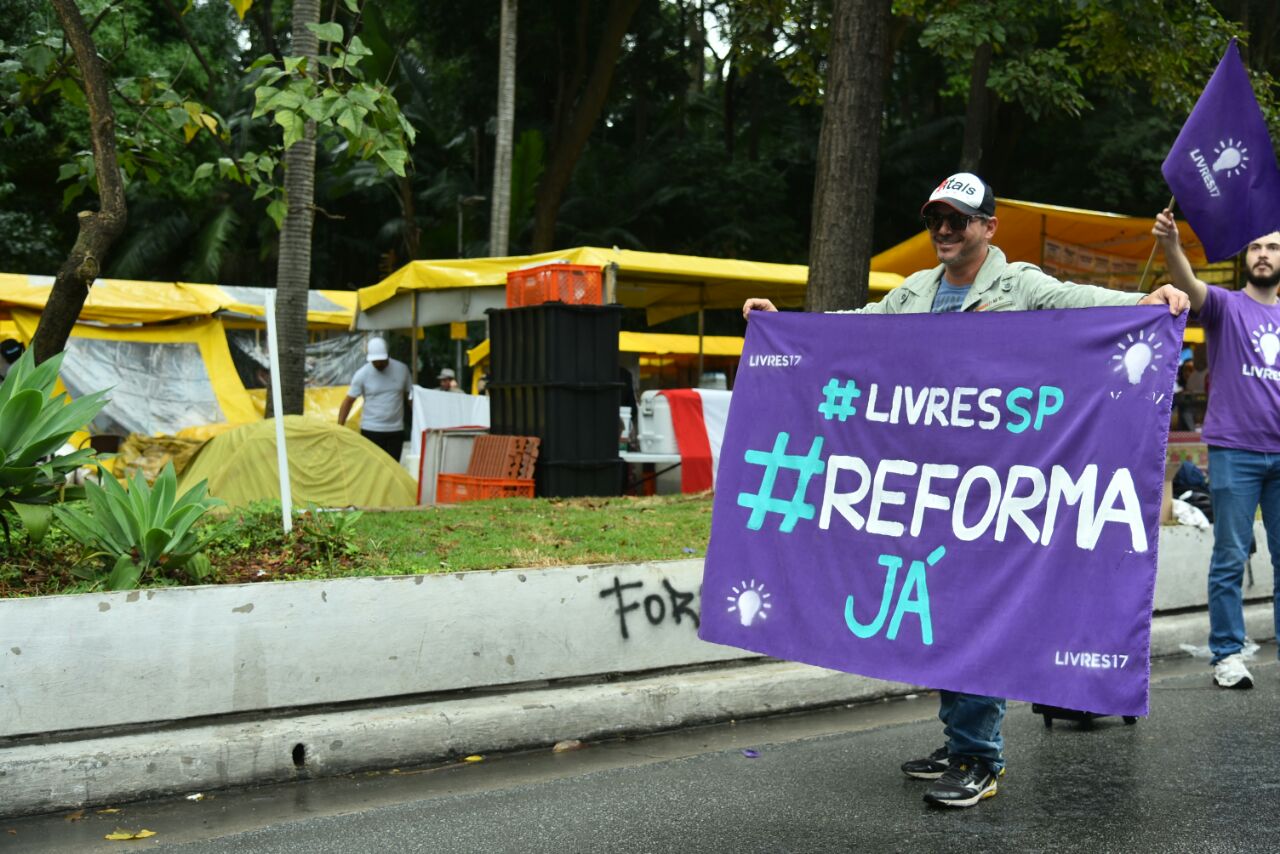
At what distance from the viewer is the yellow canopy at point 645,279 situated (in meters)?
15.0

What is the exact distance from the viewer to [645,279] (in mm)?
16812

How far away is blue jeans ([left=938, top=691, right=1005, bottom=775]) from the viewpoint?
4734 millimetres

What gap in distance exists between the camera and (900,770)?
5.31m

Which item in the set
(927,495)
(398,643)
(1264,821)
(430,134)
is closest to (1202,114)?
(927,495)

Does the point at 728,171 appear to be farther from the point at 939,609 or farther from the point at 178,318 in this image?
the point at 939,609

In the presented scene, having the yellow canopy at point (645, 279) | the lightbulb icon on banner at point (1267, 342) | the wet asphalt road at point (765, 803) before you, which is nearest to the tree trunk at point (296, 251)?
the yellow canopy at point (645, 279)

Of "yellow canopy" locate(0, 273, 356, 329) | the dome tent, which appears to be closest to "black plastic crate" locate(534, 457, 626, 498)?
the dome tent

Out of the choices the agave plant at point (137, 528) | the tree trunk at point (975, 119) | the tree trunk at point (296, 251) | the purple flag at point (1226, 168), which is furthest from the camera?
the tree trunk at point (975, 119)

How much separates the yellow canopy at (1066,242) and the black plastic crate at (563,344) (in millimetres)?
6674

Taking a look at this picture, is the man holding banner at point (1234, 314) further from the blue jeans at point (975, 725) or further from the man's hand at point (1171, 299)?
the blue jeans at point (975, 725)

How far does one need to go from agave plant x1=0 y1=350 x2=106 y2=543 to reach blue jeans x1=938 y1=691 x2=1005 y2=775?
3.77 meters

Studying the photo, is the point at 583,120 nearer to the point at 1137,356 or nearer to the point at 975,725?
the point at 975,725

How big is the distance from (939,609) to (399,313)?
543 inches

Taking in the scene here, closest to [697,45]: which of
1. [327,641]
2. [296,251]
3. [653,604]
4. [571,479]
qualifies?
[296,251]
